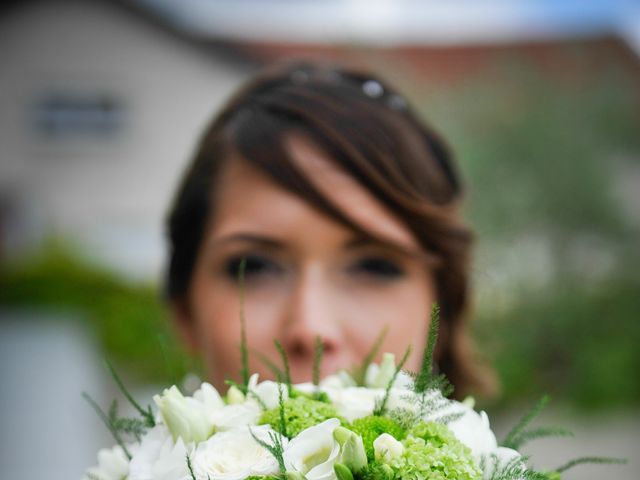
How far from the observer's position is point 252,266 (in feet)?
6.79

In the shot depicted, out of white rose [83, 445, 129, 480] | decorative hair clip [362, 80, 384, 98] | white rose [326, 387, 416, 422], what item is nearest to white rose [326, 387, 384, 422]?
white rose [326, 387, 416, 422]

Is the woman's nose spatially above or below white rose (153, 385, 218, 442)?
below

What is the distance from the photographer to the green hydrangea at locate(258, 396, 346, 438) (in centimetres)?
98

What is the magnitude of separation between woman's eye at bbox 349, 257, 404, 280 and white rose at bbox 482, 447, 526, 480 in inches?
40.9

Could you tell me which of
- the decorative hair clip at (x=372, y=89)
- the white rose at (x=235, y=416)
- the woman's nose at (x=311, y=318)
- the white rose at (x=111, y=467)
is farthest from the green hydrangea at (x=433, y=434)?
the decorative hair clip at (x=372, y=89)

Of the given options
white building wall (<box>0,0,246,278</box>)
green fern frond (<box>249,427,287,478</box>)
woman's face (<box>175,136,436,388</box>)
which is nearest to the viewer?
green fern frond (<box>249,427,287,478</box>)

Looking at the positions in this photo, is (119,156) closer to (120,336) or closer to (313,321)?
(120,336)

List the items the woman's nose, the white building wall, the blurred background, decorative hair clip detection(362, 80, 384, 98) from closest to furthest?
the woman's nose → decorative hair clip detection(362, 80, 384, 98) → the blurred background → the white building wall

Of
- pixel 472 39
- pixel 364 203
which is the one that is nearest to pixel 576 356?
pixel 364 203

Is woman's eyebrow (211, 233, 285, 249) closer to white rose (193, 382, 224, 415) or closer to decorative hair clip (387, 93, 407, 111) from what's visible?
decorative hair clip (387, 93, 407, 111)

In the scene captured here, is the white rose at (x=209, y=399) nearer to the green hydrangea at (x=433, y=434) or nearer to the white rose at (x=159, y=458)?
the white rose at (x=159, y=458)

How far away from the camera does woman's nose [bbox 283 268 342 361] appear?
1801 millimetres

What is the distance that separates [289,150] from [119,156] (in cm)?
1547

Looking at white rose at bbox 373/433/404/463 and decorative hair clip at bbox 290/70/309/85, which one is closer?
white rose at bbox 373/433/404/463
